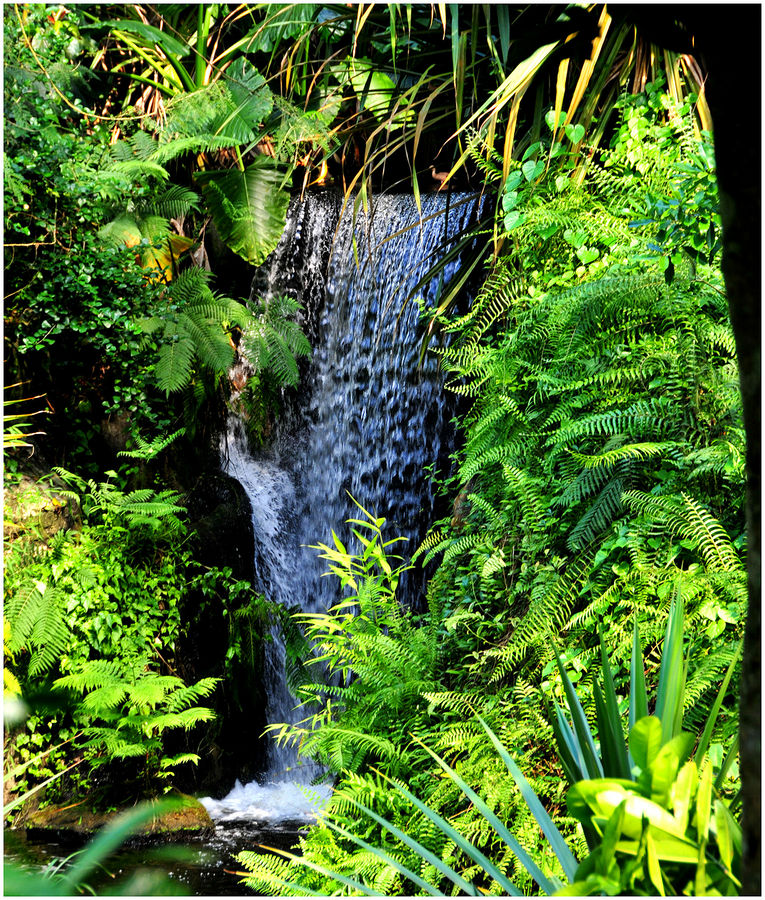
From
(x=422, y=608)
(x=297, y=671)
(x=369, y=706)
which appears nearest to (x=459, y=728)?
(x=369, y=706)

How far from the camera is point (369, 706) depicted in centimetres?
337

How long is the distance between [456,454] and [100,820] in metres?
3.25

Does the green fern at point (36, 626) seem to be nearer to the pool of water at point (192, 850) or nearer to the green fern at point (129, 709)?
the green fern at point (129, 709)

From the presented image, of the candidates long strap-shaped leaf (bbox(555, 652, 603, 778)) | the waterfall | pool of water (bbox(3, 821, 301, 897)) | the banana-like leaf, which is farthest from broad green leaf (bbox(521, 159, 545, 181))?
pool of water (bbox(3, 821, 301, 897))

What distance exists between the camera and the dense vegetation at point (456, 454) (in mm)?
2238

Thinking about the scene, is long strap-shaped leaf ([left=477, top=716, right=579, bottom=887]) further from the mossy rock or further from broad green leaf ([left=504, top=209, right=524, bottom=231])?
the mossy rock

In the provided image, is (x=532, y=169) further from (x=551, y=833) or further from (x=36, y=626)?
(x=36, y=626)

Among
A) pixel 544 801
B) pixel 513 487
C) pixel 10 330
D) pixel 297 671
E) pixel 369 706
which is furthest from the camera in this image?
pixel 10 330

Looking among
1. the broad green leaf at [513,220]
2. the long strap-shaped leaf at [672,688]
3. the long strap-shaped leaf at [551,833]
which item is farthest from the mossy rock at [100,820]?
the broad green leaf at [513,220]

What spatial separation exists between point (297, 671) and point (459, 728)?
1939 millimetres

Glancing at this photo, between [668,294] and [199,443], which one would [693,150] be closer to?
[668,294]

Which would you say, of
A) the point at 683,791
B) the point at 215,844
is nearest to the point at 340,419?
the point at 215,844

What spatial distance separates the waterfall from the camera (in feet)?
17.9

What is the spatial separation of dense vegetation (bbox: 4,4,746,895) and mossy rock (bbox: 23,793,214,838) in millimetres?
163
